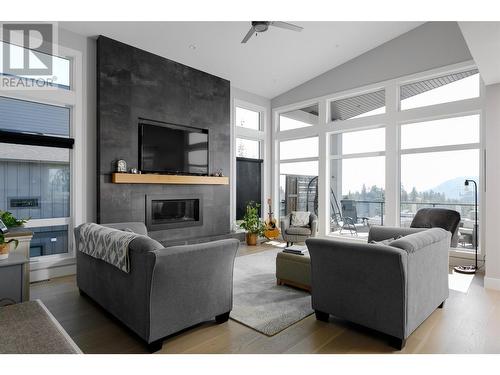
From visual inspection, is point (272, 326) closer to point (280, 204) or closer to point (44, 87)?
A: point (44, 87)

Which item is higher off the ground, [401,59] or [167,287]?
[401,59]

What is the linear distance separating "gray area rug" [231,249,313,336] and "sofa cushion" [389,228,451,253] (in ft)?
3.73

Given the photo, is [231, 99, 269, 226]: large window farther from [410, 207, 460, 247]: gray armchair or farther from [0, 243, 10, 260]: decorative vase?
[0, 243, 10, 260]: decorative vase

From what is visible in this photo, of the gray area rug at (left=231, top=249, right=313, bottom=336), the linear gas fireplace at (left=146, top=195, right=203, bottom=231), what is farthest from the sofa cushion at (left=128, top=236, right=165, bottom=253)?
the linear gas fireplace at (left=146, top=195, right=203, bottom=231)

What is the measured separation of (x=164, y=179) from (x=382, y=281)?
3890mm

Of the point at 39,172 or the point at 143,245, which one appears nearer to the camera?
the point at 143,245

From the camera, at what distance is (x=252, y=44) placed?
17.3 ft

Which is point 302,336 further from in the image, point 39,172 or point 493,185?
point 39,172

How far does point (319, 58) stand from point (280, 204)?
3.39 meters

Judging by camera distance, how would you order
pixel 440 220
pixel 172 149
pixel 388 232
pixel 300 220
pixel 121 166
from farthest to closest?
1. pixel 300 220
2. pixel 172 149
3. pixel 121 166
4. pixel 440 220
5. pixel 388 232

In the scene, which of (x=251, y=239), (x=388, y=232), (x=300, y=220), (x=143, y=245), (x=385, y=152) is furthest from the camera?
(x=251, y=239)

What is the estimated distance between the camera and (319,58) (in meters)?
5.94

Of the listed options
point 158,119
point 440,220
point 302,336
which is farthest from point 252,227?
point 302,336

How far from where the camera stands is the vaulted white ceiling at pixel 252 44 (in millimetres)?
4586
